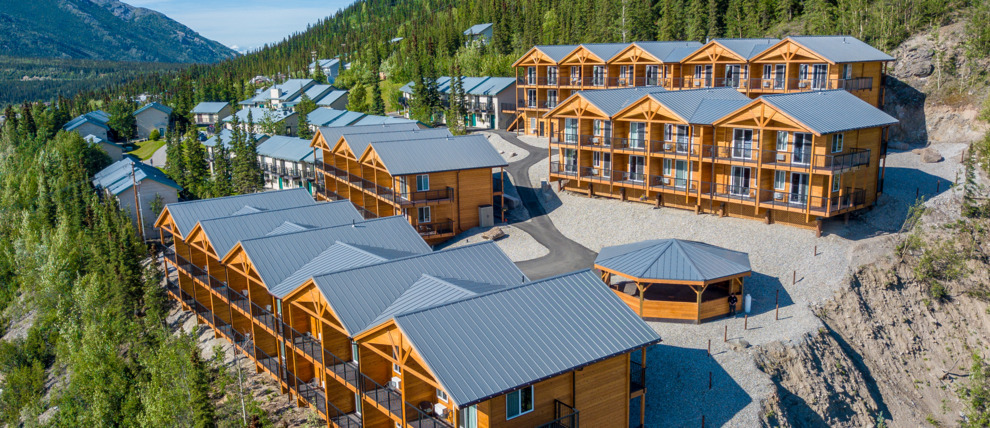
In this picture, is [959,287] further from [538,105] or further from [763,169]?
A: [538,105]

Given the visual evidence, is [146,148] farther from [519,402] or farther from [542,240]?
[519,402]

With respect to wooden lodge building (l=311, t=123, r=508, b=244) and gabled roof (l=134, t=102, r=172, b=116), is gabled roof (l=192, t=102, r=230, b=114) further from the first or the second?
wooden lodge building (l=311, t=123, r=508, b=244)

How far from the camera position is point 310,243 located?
30.6 meters

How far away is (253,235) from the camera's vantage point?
1348 inches

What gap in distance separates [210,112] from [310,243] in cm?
8932

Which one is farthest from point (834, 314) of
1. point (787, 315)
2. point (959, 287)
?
point (959, 287)

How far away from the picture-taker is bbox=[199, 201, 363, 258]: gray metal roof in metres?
33.5

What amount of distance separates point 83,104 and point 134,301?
361ft

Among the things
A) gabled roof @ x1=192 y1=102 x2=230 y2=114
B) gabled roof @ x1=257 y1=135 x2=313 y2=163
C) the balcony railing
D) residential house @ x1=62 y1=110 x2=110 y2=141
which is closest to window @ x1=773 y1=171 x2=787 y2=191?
the balcony railing

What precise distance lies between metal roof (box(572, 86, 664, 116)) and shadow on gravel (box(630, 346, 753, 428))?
19909 millimetres

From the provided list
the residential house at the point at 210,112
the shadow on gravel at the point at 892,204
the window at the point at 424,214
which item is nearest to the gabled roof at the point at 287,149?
the window at the point at 424,214

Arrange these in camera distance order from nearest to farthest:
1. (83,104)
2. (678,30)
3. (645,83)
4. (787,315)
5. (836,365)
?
1. (836,365)
2. (787,315)
3. (645,83)
4. (678,30)
5. (83,104)

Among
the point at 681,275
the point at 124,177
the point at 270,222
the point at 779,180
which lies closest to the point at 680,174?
the point at 779,180

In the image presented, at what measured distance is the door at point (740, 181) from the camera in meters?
39.1
